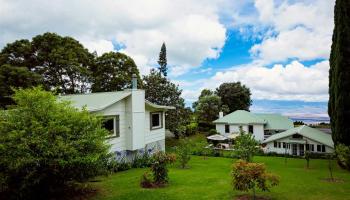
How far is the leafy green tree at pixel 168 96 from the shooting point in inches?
1339

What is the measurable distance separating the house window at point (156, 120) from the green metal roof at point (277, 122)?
24883 mm

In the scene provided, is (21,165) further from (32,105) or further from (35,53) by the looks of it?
(35,53)

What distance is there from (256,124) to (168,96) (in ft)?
53.5

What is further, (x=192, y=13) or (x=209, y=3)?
(x=192, y=13)

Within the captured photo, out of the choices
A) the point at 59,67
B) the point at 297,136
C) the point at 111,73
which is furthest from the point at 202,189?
the point at 111,73

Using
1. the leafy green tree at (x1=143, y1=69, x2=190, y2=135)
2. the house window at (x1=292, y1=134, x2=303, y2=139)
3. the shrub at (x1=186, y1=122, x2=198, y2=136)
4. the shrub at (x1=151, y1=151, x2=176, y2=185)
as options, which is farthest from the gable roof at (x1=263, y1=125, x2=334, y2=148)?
the shrub at (x1=151, y1=151, x2=176, y2=185)

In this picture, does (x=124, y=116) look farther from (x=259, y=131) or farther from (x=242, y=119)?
(x=259, y=131)

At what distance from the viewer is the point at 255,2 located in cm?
1778

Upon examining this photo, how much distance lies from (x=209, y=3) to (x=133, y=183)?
12764mm

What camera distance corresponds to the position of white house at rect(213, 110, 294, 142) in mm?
41250

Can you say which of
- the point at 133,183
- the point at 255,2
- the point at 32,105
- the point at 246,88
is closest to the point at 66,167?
the point at 32,105

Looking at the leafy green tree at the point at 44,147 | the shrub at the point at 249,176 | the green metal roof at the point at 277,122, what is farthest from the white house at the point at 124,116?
the green metal roof at the point at 277,122

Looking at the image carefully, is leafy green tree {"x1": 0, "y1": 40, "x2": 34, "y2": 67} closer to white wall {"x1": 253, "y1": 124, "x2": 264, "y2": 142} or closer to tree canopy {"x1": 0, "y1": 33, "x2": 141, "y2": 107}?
tree canopy {"x1": 0, "y1": 33, "x2": 141, "y2": 107}

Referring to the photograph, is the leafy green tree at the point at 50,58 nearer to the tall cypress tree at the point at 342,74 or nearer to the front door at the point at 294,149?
the tall cypress tree at the point at 342,74
